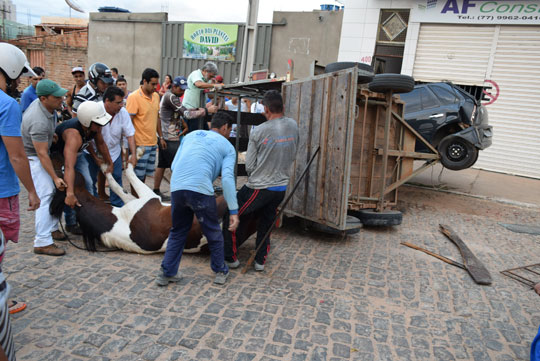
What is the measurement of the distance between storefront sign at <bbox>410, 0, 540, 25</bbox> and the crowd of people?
10.2 metres

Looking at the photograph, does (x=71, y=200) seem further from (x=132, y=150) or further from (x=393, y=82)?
(x=393, y=82)

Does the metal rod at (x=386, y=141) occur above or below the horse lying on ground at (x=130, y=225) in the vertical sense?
above

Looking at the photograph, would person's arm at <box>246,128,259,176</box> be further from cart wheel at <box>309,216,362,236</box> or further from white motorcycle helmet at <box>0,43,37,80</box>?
white motorcycle helmet at <box>0,43,37,80</box>

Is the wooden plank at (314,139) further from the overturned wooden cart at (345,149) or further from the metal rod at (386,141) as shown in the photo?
the metal rod at (386,141)

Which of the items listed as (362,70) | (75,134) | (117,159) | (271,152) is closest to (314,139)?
(362,70)

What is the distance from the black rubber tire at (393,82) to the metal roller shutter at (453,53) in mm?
8425

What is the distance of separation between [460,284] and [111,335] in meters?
3.59

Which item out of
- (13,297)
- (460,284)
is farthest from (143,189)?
(460,284)

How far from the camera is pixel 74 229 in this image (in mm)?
4621

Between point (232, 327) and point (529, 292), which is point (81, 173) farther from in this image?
point (529, 292)

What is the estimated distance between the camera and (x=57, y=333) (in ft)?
9.02

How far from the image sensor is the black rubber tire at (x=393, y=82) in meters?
4.82

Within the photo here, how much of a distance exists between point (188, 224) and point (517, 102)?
11.9m

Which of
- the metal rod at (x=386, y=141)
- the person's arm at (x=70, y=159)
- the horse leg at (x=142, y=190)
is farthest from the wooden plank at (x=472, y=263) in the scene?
the person's arm at (x=70, y=159)
